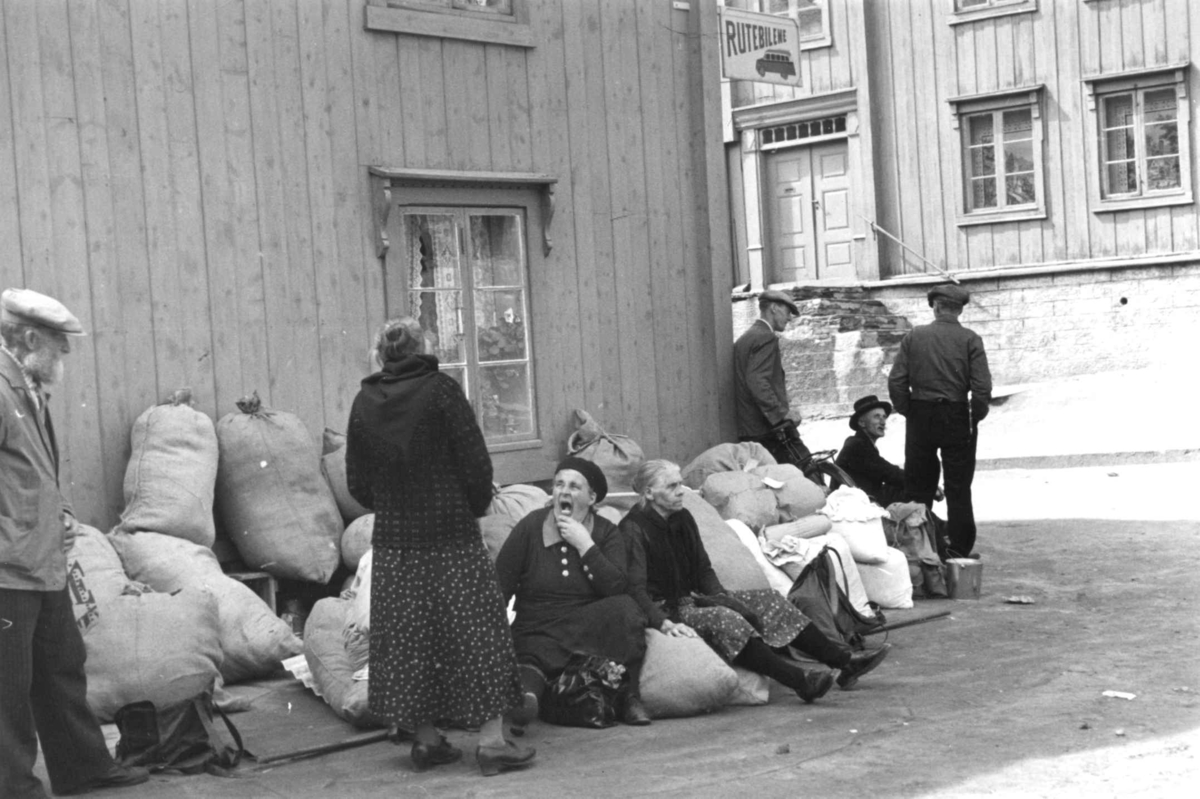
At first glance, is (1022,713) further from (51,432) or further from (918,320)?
(918,320)

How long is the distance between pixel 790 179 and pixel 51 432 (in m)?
19.3

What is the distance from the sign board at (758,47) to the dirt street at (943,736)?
364 cm

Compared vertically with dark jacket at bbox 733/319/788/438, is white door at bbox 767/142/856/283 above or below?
above

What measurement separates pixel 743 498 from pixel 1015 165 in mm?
13515

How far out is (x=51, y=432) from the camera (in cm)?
550

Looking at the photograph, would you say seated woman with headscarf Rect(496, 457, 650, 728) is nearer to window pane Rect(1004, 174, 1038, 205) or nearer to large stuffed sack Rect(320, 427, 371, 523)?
large stuffed sack Rect(320, 427, 371, 523)

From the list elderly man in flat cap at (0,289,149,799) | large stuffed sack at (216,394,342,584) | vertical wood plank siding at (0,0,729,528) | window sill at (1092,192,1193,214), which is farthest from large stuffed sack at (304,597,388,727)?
window sill at (1092,192,1193,214)

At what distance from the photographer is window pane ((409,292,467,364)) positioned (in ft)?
30.2

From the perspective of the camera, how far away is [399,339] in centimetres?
588

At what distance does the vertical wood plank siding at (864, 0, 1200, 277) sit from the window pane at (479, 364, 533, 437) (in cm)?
1280

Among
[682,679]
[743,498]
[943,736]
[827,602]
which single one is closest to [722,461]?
[743,498]

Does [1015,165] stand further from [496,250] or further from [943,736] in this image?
[943,736]

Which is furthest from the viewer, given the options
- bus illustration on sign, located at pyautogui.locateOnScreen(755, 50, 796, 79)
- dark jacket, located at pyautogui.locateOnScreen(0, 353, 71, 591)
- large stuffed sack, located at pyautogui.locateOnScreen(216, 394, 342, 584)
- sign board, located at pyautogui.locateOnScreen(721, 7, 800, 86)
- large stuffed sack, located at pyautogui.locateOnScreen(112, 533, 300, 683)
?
bus illustration on sign, located at pyautogui.locateOnScreen(755, 50, 796, 79)

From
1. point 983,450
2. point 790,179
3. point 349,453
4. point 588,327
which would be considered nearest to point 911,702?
point 349,453
